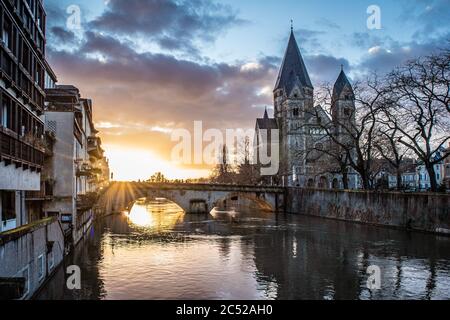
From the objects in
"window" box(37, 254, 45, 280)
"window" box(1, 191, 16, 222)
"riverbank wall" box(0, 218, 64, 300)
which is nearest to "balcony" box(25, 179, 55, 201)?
"riverbank wall" box(0, 218, 64, 300)

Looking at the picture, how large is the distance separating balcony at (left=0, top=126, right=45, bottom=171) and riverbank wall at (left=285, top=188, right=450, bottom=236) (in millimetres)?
28605

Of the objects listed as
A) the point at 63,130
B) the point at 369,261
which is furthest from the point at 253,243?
the point at 63,130

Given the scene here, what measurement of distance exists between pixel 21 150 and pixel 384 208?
112 feet

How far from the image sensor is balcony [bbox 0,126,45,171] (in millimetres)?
17938

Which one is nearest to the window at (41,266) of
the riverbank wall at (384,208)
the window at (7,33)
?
the window at (7,33)

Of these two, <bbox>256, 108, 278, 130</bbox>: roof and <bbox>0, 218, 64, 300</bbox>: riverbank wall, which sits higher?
<bbox>256, 108, 278, 130</bbox>: roof

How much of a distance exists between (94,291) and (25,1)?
12771 mm

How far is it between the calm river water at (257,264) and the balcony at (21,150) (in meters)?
5.08

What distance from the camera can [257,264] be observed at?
27.1 m

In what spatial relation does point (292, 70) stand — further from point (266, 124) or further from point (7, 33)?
point (7, 33)

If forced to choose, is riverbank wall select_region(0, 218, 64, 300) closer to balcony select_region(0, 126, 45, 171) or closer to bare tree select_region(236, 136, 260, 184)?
balcony select_region(0, 126, 45, 171)

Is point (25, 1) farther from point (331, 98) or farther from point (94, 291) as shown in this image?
point (331, 98)

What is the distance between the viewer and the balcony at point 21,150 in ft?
58.9

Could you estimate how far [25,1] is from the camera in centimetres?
2214
